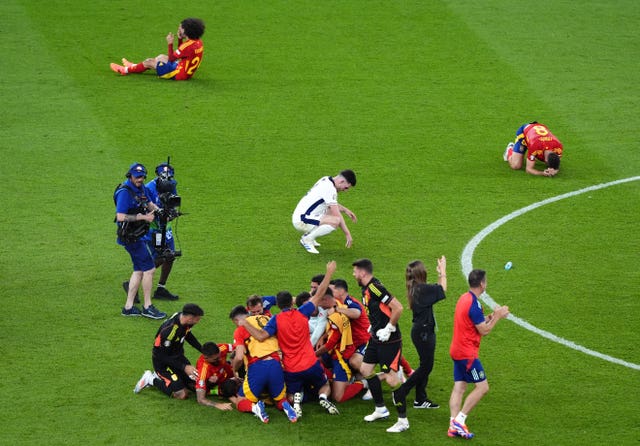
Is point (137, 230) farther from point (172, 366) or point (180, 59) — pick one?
point (180, 59)

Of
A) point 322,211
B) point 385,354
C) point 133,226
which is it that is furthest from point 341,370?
point 322,211

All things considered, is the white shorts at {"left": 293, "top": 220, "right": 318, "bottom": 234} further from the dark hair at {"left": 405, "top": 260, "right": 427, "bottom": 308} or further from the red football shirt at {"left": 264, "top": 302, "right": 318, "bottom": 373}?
the dark hair at {"left": 405, "top": 260, "right": 427, "bottom": 308}

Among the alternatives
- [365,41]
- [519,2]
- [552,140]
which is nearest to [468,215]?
[552,140]

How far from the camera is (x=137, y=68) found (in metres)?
24.0

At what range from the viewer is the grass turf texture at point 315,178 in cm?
1305

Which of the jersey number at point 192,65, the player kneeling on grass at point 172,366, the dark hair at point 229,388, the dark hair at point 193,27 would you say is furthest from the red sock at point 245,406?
the dark hair at point 193,27

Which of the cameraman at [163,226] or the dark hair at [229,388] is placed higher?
the cameraman at [163,226]

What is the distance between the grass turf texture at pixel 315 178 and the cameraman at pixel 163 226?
34 centimetres

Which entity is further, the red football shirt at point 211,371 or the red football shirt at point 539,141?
the red football shirt at point 539,141

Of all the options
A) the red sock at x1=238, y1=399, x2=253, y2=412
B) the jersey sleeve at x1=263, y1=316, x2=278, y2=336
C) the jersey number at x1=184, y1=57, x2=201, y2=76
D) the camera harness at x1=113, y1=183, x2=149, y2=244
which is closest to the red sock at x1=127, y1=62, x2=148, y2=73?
the jersey number at x1=184, y1=57, x2=201, y2=76

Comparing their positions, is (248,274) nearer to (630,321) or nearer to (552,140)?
(630,321)

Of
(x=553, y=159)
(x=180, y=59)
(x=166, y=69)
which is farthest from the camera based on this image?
(x=166, y=69)

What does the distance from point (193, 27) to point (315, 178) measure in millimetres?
5289

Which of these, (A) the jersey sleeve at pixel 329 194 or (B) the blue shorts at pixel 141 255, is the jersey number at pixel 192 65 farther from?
(B) the blue shorts at pixel 141 255
